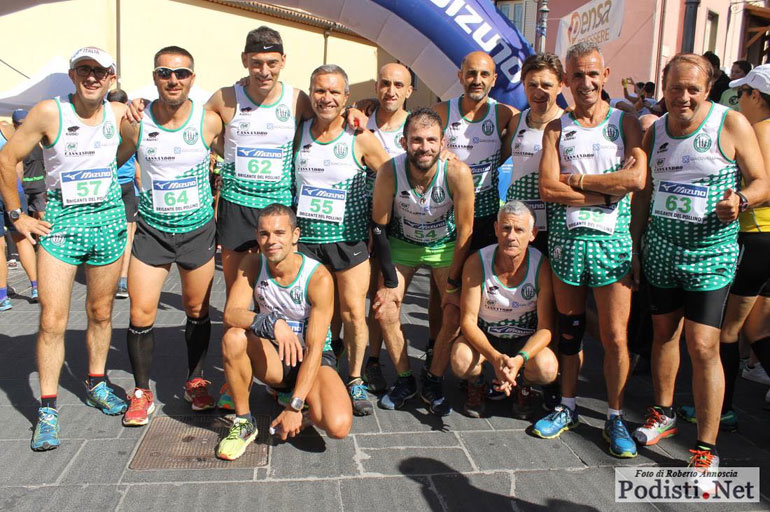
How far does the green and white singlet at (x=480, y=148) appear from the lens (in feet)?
13.3

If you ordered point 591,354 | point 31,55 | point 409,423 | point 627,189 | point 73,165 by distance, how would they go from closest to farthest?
point 627,189
point 73,165
point 409,423
point 591,354
point 31,55

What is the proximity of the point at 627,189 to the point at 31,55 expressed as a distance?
48.6ft

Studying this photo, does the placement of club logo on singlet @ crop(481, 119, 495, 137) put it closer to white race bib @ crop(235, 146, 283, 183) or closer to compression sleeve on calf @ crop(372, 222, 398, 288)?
compression sleeve on calf @ crop(372, 222, 398, 288)

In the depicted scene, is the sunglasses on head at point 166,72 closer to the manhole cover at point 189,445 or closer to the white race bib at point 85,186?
the white race bib at point 85,186

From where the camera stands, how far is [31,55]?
1408cm

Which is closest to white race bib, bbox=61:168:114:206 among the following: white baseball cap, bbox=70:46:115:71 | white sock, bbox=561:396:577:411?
white baseball cap, bbox=70:46:115:71

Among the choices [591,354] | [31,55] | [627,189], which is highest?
[31,55]

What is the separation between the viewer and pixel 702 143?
305cm

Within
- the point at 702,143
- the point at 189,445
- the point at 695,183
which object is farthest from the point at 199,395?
the point at 702,143

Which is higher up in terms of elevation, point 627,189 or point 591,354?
point 627,189

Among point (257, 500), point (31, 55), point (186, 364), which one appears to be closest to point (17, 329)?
point (186, 364)

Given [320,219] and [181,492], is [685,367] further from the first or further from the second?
[181,492]

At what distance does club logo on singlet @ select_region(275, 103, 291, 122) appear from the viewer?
150 inches

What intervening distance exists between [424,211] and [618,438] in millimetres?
1657
